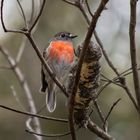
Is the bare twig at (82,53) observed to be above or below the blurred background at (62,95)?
above

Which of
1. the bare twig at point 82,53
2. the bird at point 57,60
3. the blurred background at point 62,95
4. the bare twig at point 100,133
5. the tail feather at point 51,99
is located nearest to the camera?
the bare twig at point 82,53

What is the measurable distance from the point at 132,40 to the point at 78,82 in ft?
1.06

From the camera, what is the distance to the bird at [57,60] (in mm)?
4595

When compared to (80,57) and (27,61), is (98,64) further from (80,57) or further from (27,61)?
(27,61)

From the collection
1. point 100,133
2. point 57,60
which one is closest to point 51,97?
point 57,60

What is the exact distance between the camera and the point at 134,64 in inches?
93.7

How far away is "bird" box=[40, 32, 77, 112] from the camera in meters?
4.59

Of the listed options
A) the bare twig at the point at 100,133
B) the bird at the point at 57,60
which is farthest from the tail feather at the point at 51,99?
the bare twig at the point at 100,133

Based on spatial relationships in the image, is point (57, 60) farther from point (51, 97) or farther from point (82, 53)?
point (82, 53)

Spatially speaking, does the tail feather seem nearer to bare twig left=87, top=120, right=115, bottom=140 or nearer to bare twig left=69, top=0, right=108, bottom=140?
bare twig left=87, top=120, right=115, bottom=140

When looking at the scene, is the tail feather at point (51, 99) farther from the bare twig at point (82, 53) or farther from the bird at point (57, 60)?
the bare twig at point (82, 53)

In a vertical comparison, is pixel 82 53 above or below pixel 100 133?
above

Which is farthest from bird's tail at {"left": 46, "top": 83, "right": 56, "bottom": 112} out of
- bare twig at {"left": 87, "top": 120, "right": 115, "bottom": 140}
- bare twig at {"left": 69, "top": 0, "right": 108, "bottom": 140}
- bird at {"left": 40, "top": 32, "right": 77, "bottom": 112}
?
bare twig at {"left": 69, "top": 0, "right": 108, "bottom": 140}

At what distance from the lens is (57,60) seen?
490cm
